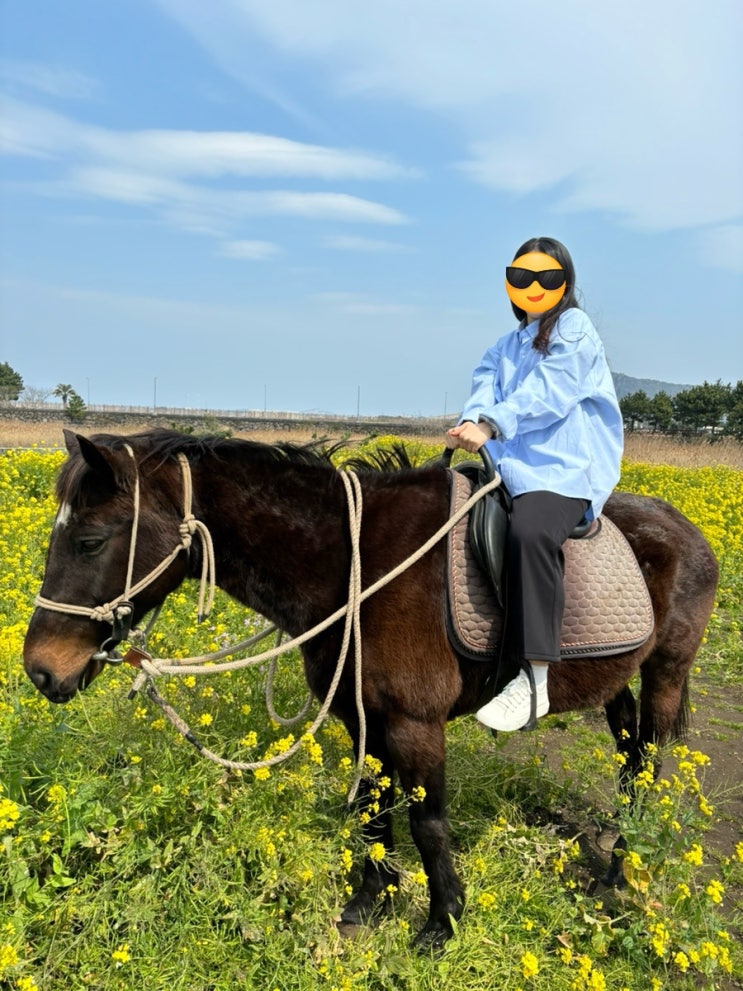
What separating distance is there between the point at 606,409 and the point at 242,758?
7.19ft

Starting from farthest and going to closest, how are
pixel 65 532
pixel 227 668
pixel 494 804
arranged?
pixel 494 804
pixel 227 668
pixel 65 532

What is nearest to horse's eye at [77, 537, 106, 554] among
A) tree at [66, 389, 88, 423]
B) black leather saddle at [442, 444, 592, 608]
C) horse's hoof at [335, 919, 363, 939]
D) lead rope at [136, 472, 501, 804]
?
lead rope at [136, 472, 501, 804]

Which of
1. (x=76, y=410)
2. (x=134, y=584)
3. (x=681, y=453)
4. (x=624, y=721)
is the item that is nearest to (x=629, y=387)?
(x=624, y=721)

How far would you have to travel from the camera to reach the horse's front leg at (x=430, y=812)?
2.78 m

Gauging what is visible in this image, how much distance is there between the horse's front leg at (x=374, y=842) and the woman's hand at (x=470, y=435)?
1338 mm

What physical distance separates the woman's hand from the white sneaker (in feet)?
3.25

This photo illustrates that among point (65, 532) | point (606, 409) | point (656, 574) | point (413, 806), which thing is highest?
point (606, 409)

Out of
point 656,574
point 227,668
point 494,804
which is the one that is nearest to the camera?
point 227,668

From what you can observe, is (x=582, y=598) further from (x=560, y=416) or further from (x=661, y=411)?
(x=661, y=411)

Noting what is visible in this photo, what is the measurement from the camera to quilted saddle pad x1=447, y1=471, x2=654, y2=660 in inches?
111

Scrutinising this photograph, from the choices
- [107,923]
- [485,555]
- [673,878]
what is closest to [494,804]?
[673,878]

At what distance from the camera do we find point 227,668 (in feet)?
8.93

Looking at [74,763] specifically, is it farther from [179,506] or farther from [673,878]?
[673,878]

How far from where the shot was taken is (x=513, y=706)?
2867 mm
